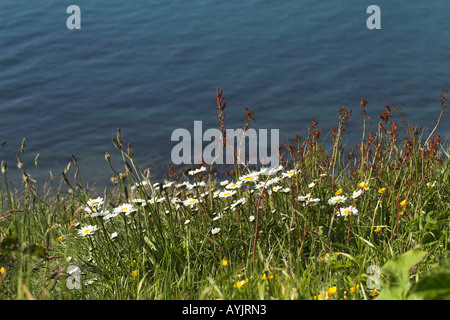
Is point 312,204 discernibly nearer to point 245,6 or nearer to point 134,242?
point 134,242

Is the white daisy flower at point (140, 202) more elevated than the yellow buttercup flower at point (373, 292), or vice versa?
the white daisy flower at point (140, 202)

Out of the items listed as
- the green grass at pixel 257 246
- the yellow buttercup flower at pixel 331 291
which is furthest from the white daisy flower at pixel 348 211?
the yellow buttercup flower at pixel 331 291

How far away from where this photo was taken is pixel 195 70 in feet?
37.2

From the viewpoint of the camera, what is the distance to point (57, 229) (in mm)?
4848

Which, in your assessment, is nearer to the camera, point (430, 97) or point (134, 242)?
point (134, 242)

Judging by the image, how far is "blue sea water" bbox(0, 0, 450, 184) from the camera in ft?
31.1

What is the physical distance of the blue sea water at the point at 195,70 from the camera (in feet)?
31.1

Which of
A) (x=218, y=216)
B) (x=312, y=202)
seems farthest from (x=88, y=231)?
(x=312, y=202)

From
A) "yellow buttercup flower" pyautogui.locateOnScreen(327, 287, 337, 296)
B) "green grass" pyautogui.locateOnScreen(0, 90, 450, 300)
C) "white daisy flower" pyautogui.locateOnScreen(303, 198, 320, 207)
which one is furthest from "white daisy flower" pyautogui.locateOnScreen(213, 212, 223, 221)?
"yellow buttercup flower" pyautogui.locateOnScreen(327, 287, 337, 296)

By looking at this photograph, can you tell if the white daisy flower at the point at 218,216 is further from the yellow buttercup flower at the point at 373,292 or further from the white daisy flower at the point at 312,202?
the yellow buttercup flower at the point at 373,292

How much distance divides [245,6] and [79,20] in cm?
402

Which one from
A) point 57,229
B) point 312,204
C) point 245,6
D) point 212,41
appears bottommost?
point 57,229

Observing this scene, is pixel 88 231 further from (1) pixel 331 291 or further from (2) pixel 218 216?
(1) pixel 331 291
